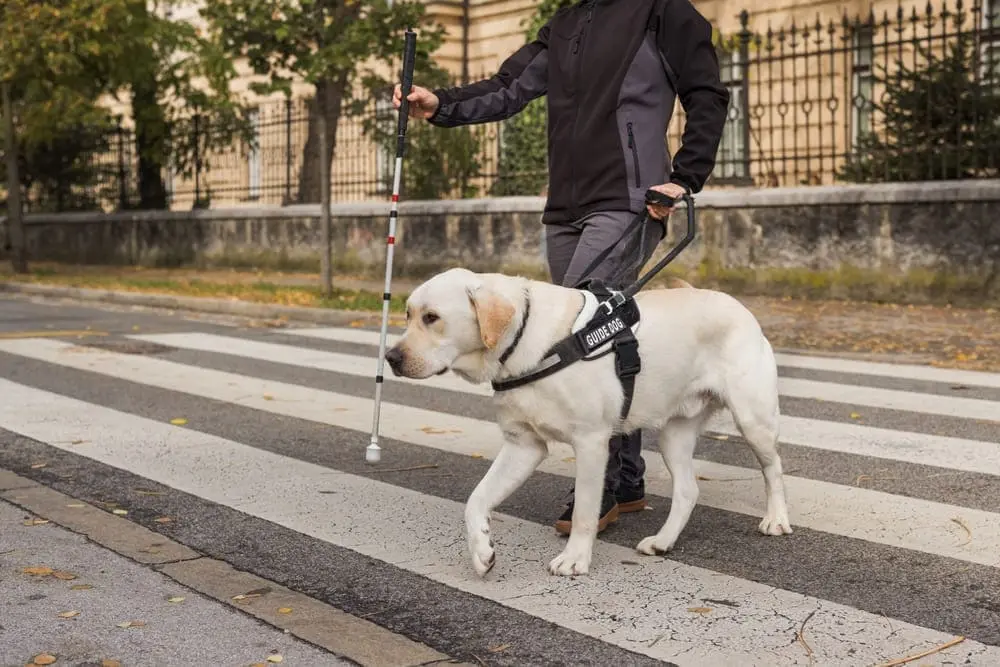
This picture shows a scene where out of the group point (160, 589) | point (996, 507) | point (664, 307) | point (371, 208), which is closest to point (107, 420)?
point (160, 589)

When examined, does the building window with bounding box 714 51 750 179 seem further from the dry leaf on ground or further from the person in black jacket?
the dry leaf on ground

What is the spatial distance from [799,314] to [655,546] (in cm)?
892

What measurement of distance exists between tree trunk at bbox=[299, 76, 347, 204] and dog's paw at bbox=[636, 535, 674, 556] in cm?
1411

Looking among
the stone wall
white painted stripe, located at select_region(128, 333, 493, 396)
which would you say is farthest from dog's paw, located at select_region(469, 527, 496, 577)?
the stone wall

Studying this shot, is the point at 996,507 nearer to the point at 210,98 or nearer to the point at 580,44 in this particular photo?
the point at 580,44

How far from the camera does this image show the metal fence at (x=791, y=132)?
14125 mm

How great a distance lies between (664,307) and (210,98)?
1961 centimetres

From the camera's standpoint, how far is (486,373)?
4.47 metres

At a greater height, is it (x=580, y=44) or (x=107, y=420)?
(x=580, y=44)

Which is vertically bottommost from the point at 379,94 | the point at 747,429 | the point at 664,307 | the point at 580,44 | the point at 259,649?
the point at 259,649

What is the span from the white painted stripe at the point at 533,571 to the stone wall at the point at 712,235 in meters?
8.72

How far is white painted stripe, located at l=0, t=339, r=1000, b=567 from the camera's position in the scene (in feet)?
16.7

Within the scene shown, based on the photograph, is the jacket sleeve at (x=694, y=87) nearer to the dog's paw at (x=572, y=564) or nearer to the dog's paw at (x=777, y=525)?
the dog's paw at (x=777, y=525)

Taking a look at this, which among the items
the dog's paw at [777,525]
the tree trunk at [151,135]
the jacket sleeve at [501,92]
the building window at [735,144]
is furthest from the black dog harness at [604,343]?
the tree trunk at [151,135]
